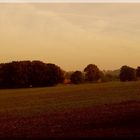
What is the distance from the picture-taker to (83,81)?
426 feet

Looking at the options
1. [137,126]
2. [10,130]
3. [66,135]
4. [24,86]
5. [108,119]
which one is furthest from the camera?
[24,86]

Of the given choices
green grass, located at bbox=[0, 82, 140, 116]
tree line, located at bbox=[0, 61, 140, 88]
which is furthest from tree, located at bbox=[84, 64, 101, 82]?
green grass, located at bbox=[0, 82, 140, 116]

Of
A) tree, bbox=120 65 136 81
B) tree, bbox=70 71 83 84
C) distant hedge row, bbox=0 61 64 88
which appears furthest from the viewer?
tree, bbox=120 65 136 81

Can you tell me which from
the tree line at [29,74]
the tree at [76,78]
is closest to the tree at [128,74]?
the tree at [76,78]

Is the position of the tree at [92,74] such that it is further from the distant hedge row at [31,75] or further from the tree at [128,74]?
the distant hedge row at [31,75]

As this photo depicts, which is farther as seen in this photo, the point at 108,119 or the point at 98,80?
the point at 98,80

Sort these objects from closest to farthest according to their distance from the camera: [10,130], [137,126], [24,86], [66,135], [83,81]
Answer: [66,135] < [137,126] < [10,130] < [24,86] < [83,81]

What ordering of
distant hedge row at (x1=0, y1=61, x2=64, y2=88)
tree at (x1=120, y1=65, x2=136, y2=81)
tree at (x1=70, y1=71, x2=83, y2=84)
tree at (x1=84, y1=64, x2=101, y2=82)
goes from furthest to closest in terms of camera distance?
tree at (x1=84, y1=64, x2=101, y2=82), tree at (x1=120, y1=65, x2=136, y2=81), tree at (x1=70, y1=71, x2=83, y2=84), distant hedge row at (x1=0, y1=61, x2=64, y2=88)

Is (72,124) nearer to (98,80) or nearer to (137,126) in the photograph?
(137,126)

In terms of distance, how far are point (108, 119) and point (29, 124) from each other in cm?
418

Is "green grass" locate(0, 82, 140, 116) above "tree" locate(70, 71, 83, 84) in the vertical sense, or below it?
below

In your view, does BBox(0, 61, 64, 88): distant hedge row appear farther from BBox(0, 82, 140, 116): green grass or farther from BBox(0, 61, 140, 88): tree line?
BBox(0, 82, 140, 116): green grass

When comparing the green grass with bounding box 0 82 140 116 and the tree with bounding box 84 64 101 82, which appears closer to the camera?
the green grass with bounding box 0 82 140 116

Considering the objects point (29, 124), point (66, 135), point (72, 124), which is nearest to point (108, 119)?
point (72, 124)
